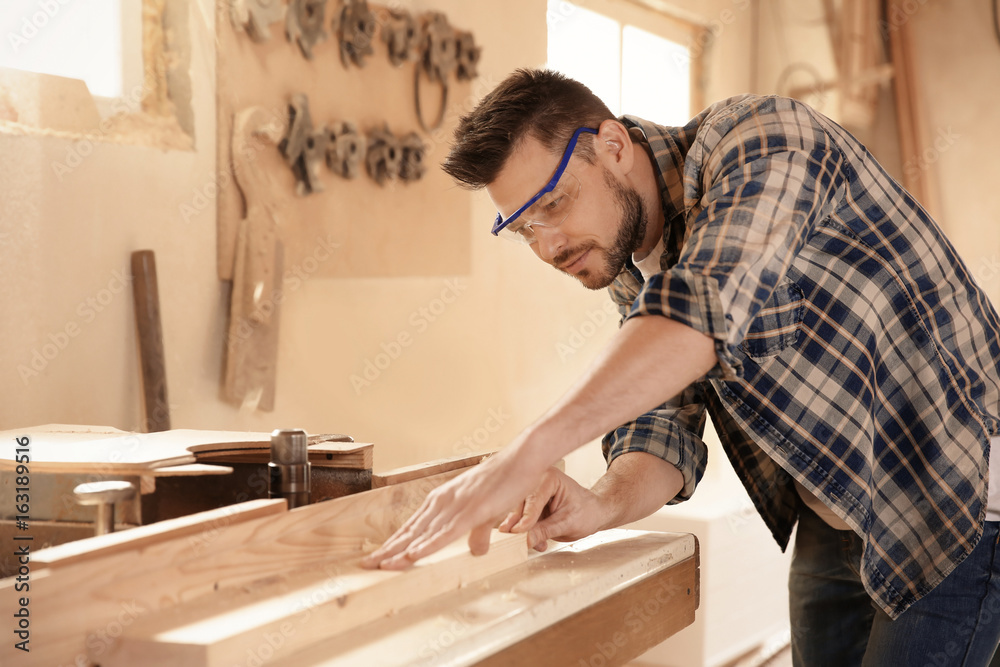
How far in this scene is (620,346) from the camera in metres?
1.06

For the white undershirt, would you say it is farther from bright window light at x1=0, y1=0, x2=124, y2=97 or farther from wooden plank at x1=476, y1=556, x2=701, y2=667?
bright window light at x1=0, y1=0, x2=124, y2=97

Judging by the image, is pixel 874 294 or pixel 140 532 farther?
pixel 874 294

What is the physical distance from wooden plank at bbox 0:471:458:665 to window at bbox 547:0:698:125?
9.13 ft

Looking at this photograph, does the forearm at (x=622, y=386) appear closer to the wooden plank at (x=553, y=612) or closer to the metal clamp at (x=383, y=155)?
the wooden plank at (x=553, y=612)

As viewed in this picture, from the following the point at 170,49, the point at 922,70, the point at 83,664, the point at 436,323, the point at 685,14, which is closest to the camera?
the point at 83,664

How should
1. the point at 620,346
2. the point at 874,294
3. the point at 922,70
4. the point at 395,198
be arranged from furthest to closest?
the point at 922,70 → the point at 395,198 → the point at 874,294 → the point at 620,346

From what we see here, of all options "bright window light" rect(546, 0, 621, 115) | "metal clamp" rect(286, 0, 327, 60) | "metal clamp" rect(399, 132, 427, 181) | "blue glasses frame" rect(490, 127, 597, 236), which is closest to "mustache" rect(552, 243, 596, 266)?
"blue glasses frame" rect(490, 127, 597, 236)

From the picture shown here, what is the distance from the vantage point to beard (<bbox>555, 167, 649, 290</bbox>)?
1.52 m

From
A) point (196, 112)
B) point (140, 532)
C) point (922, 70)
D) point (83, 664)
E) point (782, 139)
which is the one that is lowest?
point (83, 664)

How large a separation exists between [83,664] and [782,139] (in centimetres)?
104

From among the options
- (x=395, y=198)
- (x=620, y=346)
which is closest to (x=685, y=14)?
(x=395, y=198)

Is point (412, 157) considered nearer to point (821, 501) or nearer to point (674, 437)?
point (674, 437)

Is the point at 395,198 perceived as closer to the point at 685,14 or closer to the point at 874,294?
the point at 874,294

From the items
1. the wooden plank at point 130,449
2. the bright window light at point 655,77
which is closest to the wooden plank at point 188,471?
the wooden plank at point 130,449
